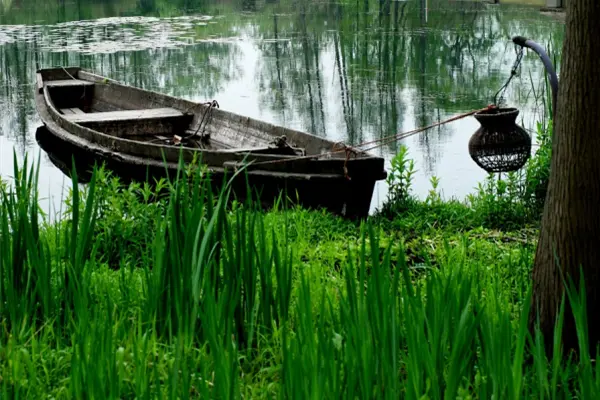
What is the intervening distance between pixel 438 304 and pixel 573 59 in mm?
1113

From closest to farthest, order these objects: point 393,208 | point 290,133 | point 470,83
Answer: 1. point 393,208
2. point 290,133
3. point 470,83

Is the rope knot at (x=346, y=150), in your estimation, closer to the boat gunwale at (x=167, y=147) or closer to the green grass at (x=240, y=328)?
the boat gunwale at (x=167, y=147)

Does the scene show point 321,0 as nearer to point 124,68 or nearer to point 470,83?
point 124,68

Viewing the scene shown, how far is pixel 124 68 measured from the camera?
16781mm

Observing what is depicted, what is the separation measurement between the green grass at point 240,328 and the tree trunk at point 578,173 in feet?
0.73

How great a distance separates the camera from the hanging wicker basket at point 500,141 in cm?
540

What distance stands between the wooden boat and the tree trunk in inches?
78.0

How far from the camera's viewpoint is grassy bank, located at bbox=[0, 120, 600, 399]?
2.05 metres

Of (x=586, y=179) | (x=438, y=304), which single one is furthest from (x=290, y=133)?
(x=438, y=304)

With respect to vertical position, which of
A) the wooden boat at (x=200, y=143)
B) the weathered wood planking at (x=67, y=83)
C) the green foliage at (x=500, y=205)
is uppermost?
the weathered wood planking at (x=67, y=83)

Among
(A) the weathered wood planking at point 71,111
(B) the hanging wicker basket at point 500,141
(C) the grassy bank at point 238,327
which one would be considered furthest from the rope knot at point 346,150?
(A) the weathered wood planking at point 71,111

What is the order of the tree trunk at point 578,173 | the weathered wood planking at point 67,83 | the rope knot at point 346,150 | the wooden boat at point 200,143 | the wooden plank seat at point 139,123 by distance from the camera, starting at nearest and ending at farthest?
1. the tree trunk at point 578,173
2. the rope knot at point 346,150
3. the wooden boat at point 200,143
4. the wooden plank seat at point 139,123
5. the weathered wood planking at point 67,83

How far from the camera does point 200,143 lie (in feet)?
29.9

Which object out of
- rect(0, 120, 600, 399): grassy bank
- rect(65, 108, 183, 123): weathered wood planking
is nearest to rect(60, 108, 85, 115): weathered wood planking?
rect(65, 108, 183, 123): weathered wood planking
